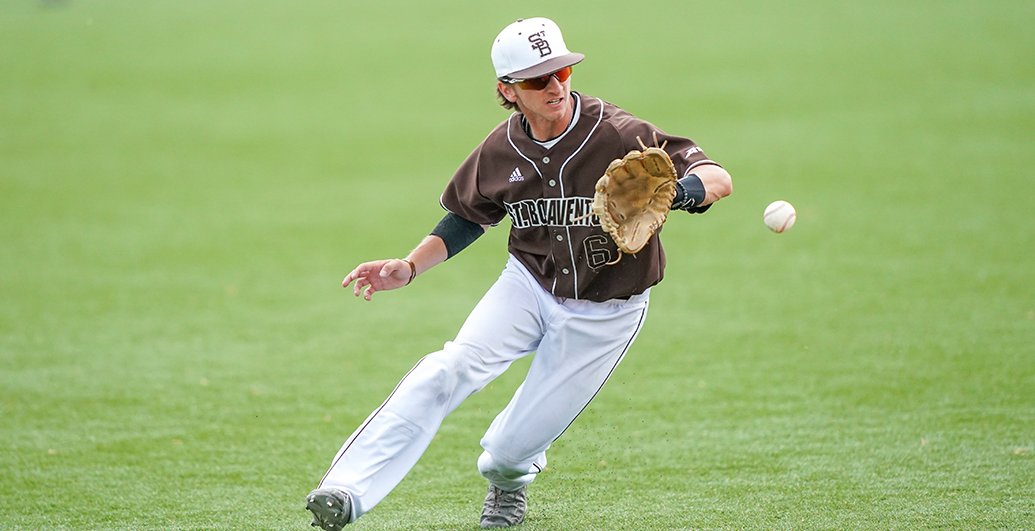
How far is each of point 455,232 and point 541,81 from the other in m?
0.79

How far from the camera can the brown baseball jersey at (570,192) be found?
426cm

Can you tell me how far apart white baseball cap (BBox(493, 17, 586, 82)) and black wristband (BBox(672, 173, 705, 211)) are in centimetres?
61

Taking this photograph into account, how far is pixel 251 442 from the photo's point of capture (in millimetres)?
5973

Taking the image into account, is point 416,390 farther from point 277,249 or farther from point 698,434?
point 277,249

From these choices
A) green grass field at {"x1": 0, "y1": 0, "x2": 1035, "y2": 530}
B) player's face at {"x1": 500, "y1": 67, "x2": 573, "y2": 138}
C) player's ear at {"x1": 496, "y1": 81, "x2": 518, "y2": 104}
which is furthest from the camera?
green grass field at {"x1": 0, "y1": 0, "x2": 1035, "y2": 530}

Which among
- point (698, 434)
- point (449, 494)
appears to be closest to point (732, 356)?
point (698, 434)

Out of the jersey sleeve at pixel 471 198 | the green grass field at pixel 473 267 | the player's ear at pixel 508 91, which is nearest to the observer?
the player's ear at pixel 508 91

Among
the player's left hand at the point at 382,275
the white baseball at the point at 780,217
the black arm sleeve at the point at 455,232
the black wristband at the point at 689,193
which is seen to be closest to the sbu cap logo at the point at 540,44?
the black wristband at the point at 689,193

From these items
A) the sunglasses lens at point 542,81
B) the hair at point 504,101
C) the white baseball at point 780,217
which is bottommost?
the white baseball at point 780,217

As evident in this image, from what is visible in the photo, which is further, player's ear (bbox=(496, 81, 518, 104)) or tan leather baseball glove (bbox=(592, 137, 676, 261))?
player's ear (bbox=(496, 81, 518, 104))

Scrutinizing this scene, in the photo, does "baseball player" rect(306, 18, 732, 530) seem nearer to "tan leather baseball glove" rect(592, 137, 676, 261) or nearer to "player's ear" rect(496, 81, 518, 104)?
"player's ear" rect(496, 81, 518, 104)

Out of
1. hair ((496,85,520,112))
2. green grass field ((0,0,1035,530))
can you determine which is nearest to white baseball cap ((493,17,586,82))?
hair ((496,85,520,112))

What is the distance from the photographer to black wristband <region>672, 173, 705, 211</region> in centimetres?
390

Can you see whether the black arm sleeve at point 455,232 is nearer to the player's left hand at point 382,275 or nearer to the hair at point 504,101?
the player's left hand at point 382,275
